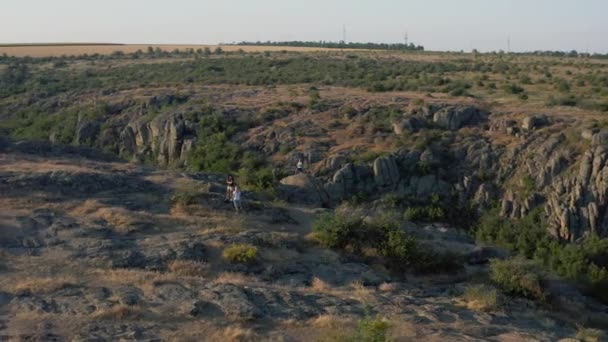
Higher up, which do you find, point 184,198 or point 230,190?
point 230,190

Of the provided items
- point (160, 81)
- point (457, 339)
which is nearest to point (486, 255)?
point (457, 339)

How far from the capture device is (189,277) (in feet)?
Answer: 39.7

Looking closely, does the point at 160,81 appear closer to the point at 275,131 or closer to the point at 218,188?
the point at 275,131

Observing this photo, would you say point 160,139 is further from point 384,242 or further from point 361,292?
point 361,292

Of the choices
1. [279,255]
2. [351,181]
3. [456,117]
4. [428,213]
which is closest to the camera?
[279,255]

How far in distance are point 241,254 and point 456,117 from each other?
23.5 m

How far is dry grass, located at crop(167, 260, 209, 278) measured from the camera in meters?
12.4

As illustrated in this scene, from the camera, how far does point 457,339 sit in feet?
32.3

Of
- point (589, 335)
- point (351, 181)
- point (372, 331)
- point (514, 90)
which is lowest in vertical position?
point (351, 181)

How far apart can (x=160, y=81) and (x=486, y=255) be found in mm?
43378

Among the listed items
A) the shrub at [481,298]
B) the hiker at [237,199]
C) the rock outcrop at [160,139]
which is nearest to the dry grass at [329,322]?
the shrub at [481,298]

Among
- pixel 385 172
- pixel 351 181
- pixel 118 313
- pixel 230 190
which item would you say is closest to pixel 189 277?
pixel 118 313

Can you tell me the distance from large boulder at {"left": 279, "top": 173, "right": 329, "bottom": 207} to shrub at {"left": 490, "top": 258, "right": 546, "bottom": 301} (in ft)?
28.2

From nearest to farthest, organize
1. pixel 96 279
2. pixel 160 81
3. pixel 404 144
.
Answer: pixel 96 279 → pixel 404 144 → pixel 160 81
